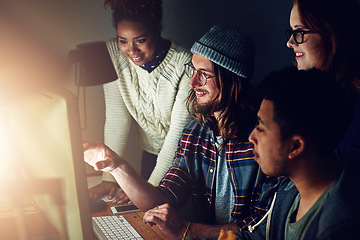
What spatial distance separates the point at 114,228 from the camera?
1183mm

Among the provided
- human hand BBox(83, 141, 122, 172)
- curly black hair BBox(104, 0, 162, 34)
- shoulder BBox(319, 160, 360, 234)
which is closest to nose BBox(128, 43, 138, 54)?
curly black hair BBox(104, 0, 162, 34)

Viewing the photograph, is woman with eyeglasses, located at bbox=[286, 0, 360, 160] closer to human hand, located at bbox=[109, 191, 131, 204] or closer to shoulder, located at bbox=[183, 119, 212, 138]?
shoulder, located at bbox=[183, 119, 212, 138]

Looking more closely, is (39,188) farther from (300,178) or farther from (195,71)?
(195,71)

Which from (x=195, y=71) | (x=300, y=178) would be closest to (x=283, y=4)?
(x=195, y=71)

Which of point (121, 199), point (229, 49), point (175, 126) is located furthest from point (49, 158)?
point (175, 126)

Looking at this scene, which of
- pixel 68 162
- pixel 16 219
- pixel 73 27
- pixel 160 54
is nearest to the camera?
pixel 68 162

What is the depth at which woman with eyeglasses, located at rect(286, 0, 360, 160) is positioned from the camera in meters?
1.30

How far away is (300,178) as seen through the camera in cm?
91

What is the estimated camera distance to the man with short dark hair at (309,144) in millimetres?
816

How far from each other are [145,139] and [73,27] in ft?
→ 2.28

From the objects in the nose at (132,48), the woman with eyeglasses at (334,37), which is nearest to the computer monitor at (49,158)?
the woman with eyeglasses at (334,37)

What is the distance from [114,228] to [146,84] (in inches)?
33.3

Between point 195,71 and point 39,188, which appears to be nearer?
point 39,188

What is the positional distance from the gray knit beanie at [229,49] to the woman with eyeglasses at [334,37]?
20 cm
